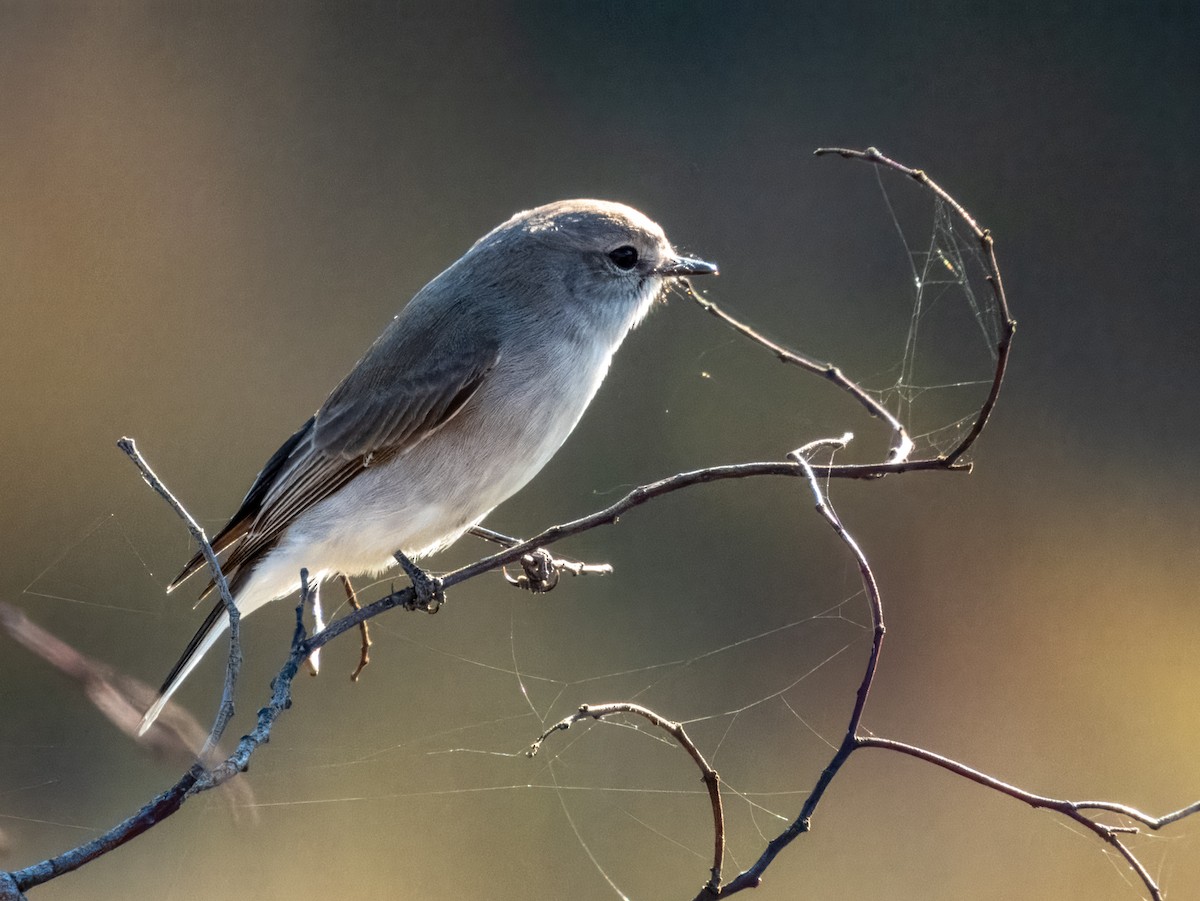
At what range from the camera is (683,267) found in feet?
8.26

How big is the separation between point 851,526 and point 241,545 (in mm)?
2311

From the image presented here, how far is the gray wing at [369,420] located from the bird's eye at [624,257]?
311mm

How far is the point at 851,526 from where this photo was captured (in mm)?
4188

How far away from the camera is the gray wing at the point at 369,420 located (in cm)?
236

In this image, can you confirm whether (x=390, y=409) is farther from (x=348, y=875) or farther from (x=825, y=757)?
(x=825, y=757)

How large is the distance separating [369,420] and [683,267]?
0.69 metres

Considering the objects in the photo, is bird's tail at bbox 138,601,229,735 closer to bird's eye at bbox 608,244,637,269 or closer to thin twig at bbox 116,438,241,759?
bird's eye at bbox 608,244,637,269

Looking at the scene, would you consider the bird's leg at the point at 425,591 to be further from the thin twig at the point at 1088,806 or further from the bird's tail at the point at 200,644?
the thin twig at the point at 1088,806

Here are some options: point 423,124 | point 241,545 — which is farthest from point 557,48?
point 241,545

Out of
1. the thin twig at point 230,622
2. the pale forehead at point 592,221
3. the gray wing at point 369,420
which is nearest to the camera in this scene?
the thin twig at point 230,622

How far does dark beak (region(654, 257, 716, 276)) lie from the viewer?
2.52 m

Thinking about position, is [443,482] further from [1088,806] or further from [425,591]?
[1088,806]

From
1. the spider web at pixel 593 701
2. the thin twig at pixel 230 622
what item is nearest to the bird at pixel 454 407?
the spider web at pixel 593 701

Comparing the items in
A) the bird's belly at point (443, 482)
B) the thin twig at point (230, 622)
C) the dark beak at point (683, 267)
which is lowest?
the bird's belly at point (443, 482)
